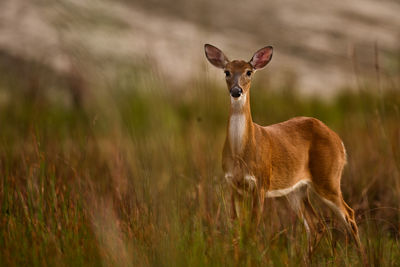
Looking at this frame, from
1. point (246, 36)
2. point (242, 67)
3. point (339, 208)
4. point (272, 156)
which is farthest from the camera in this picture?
point (246, 36)

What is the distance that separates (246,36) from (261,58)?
7.64 meters

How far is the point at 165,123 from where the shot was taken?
2.97 metres

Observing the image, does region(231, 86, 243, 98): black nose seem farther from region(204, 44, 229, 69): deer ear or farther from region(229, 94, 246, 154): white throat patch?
region(204, 44, 229, 69): deer ear

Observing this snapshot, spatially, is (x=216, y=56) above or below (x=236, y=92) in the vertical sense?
above

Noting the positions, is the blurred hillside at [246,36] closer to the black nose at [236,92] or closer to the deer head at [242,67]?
the deer head at [242,67]

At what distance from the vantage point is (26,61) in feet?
27.0

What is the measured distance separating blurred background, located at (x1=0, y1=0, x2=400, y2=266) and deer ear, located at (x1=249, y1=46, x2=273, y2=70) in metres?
0.28

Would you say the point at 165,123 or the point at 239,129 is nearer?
the point at 165,123

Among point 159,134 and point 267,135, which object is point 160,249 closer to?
point 159,134

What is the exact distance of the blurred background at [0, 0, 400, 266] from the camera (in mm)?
2854

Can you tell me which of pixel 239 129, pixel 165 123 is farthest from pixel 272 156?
pixel 165 123

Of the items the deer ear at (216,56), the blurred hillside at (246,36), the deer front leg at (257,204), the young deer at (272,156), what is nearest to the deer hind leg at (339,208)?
the young deer at (272,156)

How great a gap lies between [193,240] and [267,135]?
2.73 ft

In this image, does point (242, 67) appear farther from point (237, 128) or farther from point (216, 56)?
point (237, 128)
